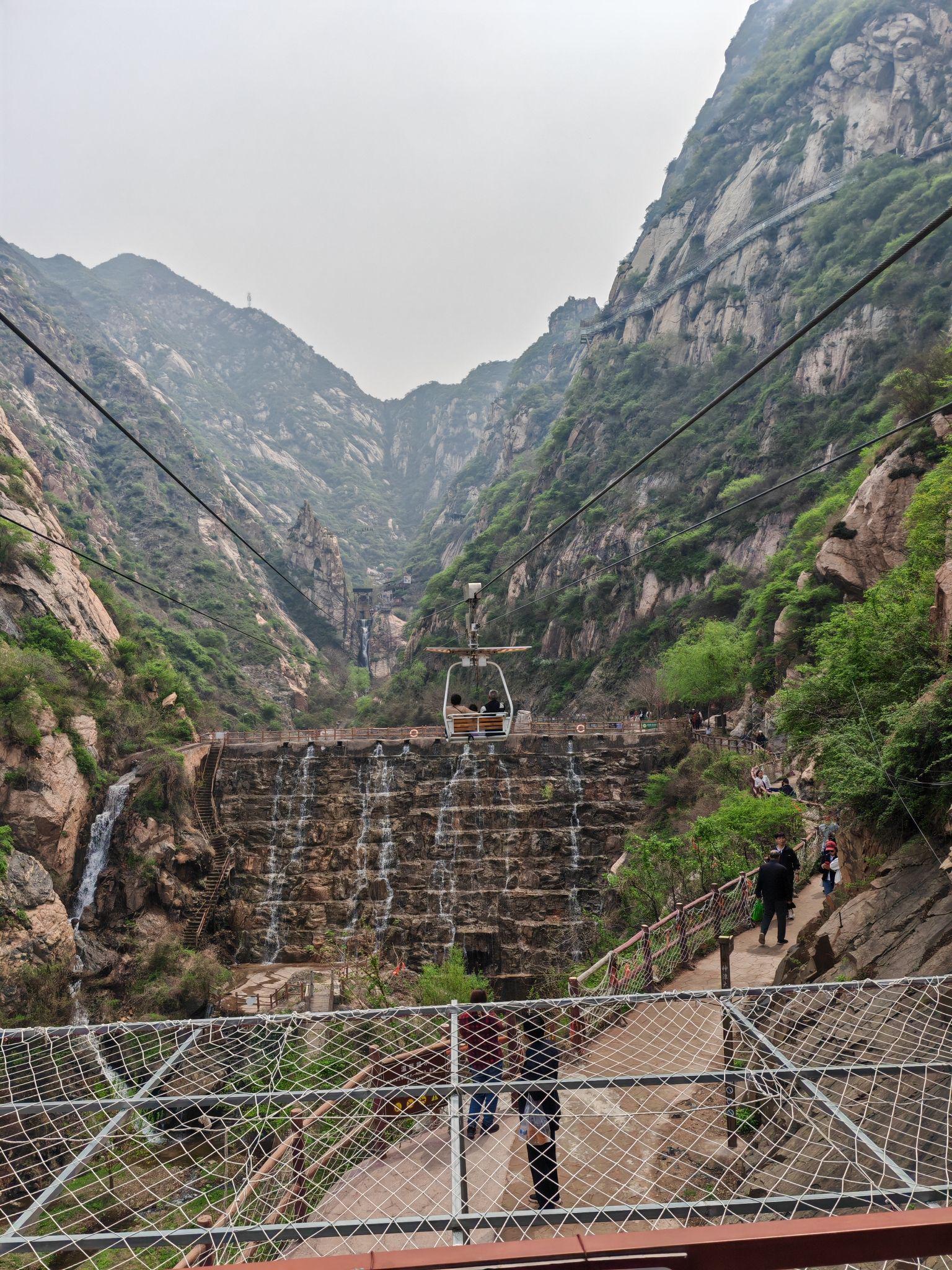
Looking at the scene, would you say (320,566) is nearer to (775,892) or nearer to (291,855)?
(291,855)

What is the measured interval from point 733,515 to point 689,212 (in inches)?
1698

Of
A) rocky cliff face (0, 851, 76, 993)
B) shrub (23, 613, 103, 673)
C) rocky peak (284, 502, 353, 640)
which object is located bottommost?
rocky cliff face (0, 851, 76, 993)

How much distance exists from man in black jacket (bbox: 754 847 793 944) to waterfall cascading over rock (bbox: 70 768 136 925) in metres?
20.2

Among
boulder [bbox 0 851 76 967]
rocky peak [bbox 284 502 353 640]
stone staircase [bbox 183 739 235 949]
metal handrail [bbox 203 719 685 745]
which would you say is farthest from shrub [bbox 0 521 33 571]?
rocky peak [bbox 284 502 353 640]

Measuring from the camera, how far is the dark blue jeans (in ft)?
12.5

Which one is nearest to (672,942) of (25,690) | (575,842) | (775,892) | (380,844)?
(775,892)

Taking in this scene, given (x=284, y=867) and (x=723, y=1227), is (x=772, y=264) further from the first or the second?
(x=723, y=1227)

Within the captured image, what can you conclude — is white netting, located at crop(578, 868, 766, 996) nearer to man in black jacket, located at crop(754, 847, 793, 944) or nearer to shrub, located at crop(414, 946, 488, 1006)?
man in black jacket, located at crop(754, 847, 793, 944)

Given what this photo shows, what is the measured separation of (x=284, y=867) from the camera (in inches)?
997

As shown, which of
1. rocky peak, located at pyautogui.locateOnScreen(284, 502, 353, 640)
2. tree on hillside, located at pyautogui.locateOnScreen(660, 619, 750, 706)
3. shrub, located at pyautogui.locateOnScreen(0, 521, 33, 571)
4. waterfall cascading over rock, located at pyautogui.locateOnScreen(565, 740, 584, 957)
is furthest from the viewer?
rocky peak, located at pyautogui.locateOnScreen(284, 502, 353, 640)

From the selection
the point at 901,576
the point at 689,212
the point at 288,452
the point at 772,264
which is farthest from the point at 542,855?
the point at 288,452

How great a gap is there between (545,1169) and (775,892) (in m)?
6.46

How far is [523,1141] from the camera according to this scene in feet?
15.5

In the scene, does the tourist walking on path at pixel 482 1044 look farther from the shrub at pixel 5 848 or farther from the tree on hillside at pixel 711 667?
the tree on hillside at pixel 711 667
